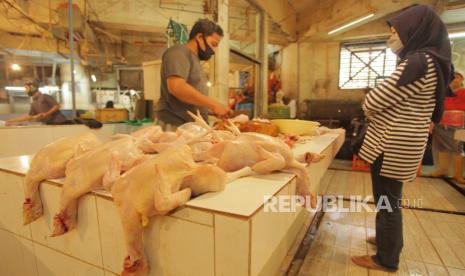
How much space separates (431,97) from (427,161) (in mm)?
5176

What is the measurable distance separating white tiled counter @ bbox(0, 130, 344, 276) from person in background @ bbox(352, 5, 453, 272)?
86 cm

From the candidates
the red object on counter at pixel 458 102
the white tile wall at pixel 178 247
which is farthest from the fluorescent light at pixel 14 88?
the red object on counter at pixel 458 102

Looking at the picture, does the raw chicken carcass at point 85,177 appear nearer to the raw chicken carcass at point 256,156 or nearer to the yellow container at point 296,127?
the raw chicken carcass at point 256,156

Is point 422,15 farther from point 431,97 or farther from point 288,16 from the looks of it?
point 288,16

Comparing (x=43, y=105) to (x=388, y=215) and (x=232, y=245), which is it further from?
(x=388, y=215)

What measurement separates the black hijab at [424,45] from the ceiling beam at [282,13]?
381cm

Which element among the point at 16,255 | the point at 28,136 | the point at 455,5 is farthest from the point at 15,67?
the point at 455,5

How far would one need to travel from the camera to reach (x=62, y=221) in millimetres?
885

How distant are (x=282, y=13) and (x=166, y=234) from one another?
6.50m

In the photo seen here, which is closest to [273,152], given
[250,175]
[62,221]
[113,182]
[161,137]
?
[250,175]

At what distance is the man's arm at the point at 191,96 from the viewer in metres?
1.89

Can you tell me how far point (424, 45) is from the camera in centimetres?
160

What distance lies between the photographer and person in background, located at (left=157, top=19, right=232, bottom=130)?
75.4 inches

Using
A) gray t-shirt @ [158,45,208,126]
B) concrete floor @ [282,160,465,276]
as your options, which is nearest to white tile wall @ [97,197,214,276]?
gray t-shirt @ [158,45,208,126]
